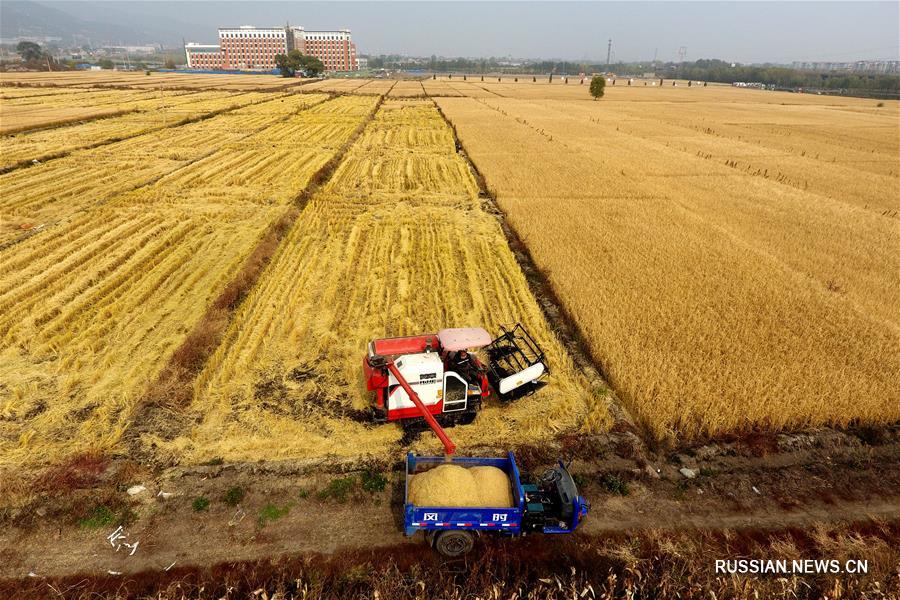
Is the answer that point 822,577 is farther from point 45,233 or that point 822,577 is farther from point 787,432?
point 45,233

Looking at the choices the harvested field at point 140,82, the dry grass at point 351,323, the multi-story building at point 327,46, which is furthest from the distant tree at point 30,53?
the dry grass at point 351,323

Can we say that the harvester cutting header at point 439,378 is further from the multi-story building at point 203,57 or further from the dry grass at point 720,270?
the multi-story building at point 203,57

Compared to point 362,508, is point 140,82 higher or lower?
higher

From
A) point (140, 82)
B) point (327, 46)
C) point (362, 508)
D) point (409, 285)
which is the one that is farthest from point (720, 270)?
point (327, 46)

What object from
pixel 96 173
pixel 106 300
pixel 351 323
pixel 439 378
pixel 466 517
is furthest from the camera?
pixel 96 173

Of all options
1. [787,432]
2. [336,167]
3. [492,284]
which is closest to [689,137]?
[336,167]

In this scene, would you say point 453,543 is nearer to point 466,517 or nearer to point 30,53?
point 466,517

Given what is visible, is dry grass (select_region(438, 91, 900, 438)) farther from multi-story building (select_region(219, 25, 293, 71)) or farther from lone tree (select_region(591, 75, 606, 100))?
multi-story building (select_region(219, 25, 293, 71))
